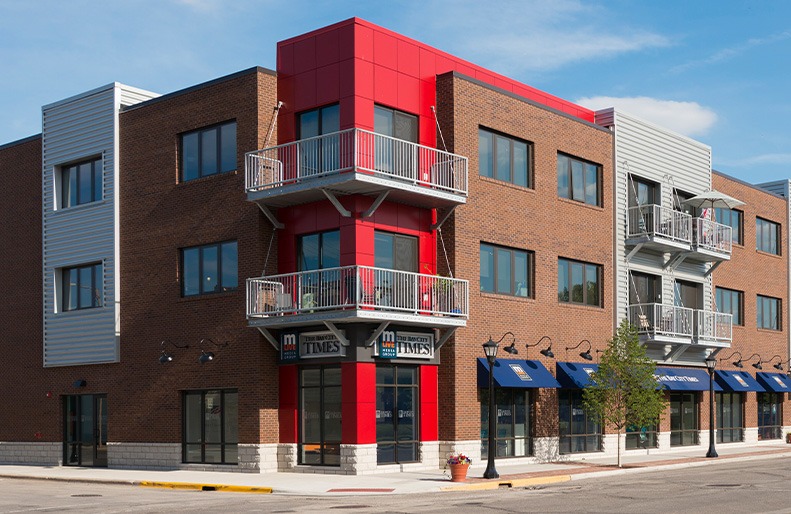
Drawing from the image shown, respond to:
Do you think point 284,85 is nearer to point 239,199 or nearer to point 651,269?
point 239,199

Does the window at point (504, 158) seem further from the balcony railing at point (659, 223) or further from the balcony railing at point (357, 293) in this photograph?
the balcony railing at point (659, 223)

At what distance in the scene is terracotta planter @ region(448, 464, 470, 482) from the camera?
90.0 feet

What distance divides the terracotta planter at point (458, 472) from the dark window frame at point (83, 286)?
1537 centimetres

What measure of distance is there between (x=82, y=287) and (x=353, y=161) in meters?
13.8

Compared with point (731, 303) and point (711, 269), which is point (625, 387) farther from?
point (731, 303)

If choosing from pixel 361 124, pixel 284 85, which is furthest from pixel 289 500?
pixel 284 85

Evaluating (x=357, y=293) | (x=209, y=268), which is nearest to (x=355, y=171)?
(x=357, y=293)

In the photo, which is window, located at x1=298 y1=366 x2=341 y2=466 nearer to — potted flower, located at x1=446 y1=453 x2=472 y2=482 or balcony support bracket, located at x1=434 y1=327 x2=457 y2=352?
balcony support bracket, located at x1=434 y1=327 x2=457 y2=352

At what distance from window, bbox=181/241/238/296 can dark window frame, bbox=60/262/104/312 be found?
13.7 feet

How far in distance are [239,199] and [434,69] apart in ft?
24.5

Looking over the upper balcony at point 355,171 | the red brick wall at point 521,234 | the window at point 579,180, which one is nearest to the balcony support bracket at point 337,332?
the upper balcony at point 355,171

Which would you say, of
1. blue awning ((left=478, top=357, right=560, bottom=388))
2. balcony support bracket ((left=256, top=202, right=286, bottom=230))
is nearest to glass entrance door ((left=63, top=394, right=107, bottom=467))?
balcony support bracket ((left=256, top=202, right=286, bottom=230))

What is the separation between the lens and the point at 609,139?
39.9 metres

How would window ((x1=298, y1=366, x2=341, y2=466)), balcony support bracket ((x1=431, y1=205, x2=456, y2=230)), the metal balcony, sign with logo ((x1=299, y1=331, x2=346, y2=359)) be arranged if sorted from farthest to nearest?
balcony support bracket ((x1=431, y1=205, x2=456, y2=230)) < window ((x1=298, y1=366, x2=341, y2=466)) < sign with logo ((x1=299, y1=331, x2=346, y2=359)) < the metal balcony
